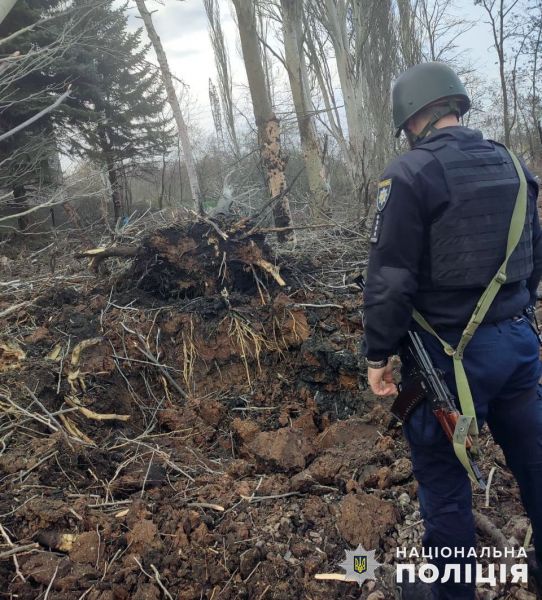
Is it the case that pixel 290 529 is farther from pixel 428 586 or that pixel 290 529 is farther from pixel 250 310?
pixel 250 310

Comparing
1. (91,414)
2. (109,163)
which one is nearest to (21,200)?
(109,163)

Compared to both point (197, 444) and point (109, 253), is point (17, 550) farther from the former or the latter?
point (109, 253)

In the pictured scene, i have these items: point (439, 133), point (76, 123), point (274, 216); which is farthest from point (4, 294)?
point (76, 123)

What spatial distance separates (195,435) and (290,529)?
136 centimetres

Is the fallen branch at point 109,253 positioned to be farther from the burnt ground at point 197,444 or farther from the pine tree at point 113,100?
the pine tree at point 113,100

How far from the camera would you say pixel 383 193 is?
1694 millimetres

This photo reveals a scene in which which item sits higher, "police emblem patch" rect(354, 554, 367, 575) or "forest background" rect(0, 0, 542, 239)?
"forest background" rect(0, 0, 542, 239)

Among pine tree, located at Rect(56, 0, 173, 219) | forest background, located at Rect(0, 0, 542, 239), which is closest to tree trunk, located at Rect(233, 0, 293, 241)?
forest background, located at Rect(0, 0, 542, 239)

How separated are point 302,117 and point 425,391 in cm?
766

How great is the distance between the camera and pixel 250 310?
4.13m

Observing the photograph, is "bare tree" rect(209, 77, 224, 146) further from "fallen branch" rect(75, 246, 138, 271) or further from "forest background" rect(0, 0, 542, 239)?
"fallen branch" rect(75, 246, 138, 271)

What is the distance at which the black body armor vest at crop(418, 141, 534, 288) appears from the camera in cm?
162

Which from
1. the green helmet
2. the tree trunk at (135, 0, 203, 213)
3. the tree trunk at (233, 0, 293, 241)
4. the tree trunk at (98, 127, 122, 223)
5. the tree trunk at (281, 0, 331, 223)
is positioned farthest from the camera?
the tree trunk at (98, 127, 122, 223)

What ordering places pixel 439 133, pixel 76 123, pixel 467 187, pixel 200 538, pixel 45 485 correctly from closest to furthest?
pixel 467 187 → pixel 439 133 → pixel 200 538 → pixel 45 485 → pixel 76 123
